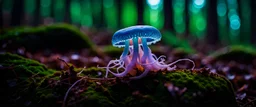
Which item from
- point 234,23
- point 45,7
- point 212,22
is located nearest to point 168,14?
point 212,22

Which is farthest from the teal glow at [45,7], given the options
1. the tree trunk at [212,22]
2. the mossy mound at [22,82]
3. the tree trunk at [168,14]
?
the mossy mound at [22,82]

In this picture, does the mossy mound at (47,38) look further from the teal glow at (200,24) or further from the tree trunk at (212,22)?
the teal glow at (200,24)

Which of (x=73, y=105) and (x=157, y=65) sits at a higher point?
(x=157, y=65)

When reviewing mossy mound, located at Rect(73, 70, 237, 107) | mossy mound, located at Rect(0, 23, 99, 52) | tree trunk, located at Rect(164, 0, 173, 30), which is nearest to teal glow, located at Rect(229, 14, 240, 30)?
tree trunk, located at Rect(164, 0, 173, 30)

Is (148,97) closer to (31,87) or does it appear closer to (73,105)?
(73,105)

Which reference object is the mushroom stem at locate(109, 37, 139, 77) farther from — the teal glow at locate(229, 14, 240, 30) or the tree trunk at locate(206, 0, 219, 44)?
the teal glow at locate(229, 14, 240, 30)

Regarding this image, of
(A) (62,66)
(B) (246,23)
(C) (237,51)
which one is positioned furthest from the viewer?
(B) (246,23)

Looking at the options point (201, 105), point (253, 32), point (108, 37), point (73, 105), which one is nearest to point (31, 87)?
point (73, 105)
